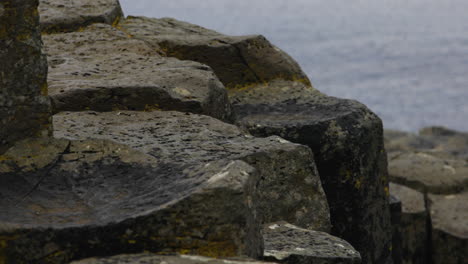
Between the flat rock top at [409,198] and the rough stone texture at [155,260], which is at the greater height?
the rough stone texture at [155,260]

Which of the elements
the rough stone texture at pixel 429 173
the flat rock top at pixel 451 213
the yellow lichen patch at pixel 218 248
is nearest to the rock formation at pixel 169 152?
the yellow lichen patch at pixel 218 248

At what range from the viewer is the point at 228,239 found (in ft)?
5.12

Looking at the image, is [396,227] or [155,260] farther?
[396,227]

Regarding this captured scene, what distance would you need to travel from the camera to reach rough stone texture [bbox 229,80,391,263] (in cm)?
336

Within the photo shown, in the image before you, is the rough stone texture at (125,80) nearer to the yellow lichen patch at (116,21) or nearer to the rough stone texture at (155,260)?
the yellow lichen patch at (116,21)

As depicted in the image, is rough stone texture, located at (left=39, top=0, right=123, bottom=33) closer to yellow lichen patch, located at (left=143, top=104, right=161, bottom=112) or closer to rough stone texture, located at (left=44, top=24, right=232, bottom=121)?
rough stone texture, located at (left=44, top=24, right=232, bottom=121)

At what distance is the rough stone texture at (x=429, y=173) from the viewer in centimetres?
629

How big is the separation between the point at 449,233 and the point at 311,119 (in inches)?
109

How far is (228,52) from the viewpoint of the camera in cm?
388

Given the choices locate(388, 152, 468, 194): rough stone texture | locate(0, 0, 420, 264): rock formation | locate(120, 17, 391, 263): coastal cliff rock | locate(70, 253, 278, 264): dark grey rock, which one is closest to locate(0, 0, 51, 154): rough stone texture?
locate(0, 0, 420, 264): rock formation

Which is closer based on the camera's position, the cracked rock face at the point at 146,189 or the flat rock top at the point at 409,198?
the cracked rock face at the point at 146,189

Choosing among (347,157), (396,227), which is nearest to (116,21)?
(347,157)

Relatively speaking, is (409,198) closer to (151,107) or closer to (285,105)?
(285,105)

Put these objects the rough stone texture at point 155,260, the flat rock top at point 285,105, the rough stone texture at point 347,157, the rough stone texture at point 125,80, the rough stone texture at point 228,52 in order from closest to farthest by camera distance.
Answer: the rough stone texture at point 155,260, the rough stone texture at point 125,80, the rough stone texture at point 347,157, the flat rock top at point 285,105, the rough stone texture at point 228,52
